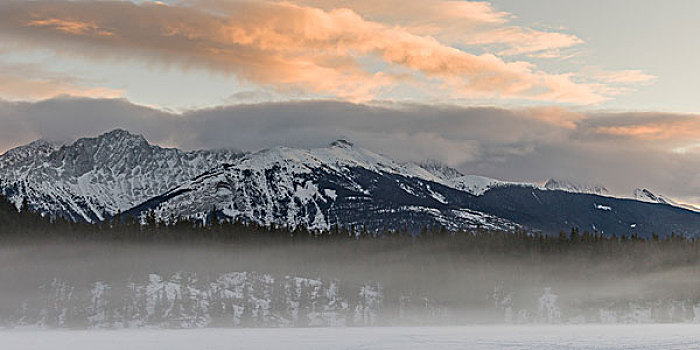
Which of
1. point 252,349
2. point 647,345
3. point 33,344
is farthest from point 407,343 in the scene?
point 33,344

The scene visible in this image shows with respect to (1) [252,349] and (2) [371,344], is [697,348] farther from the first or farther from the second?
(1) [252,349]

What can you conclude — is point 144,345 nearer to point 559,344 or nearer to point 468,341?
point 468,341

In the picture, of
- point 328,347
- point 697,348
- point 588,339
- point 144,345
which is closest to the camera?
point 697,348

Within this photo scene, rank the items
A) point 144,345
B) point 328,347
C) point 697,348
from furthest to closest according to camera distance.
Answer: point 144,345, point 328,347, point 697,348

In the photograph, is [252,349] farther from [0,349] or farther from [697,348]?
[697,348]

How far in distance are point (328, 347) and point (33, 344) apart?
46788 mm

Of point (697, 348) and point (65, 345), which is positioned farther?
point (65, 345)

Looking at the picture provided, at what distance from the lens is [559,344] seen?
409 ft

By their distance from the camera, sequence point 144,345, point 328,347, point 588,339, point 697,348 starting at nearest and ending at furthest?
point 697,348 → point 328,347 → point 144,345 → point 588,339

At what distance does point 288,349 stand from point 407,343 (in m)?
20.0

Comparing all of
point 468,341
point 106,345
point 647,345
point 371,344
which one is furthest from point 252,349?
point 647,345

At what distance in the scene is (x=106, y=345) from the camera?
130m

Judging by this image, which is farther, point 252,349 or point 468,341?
point 468,341

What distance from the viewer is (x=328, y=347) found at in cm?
11719
